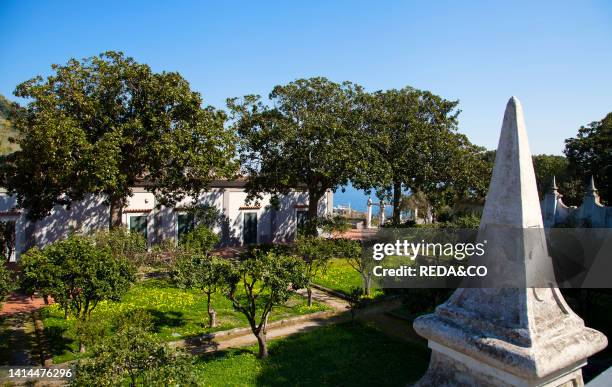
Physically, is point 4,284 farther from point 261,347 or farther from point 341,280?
point 341,280

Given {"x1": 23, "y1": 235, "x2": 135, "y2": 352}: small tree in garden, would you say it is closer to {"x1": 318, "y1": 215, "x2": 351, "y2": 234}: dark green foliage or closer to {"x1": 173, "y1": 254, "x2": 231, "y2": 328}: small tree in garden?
{"x1": 173, "y1": 254, "x2": 231, "y2": 328}: small tree in garden

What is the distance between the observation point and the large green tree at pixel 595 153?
26766 millimetres

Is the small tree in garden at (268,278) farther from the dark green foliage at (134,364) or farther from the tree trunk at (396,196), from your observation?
the tree trunk at (396,196)

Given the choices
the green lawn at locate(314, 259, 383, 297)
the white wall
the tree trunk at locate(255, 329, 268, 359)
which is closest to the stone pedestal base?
the tree trunk at locate(255, 329, 268, 359)

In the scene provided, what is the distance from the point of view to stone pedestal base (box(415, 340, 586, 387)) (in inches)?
114

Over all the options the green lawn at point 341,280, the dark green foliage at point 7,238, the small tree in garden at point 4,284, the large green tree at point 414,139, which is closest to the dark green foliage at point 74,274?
the small tree in garden at point 4,284

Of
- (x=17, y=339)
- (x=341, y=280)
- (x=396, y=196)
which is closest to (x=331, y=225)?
(x=341, y=280)

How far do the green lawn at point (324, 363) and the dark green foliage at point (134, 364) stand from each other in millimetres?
3093

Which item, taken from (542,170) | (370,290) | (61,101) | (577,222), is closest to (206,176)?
(61,101)

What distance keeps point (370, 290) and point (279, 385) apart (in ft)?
27.4

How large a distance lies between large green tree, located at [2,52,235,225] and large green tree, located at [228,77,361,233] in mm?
3100

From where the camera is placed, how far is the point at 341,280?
62.6 feet

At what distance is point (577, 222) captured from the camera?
18.3m

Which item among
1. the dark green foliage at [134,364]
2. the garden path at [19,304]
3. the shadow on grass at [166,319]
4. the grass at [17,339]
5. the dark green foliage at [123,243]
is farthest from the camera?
the dark green foliage at [123,243]
